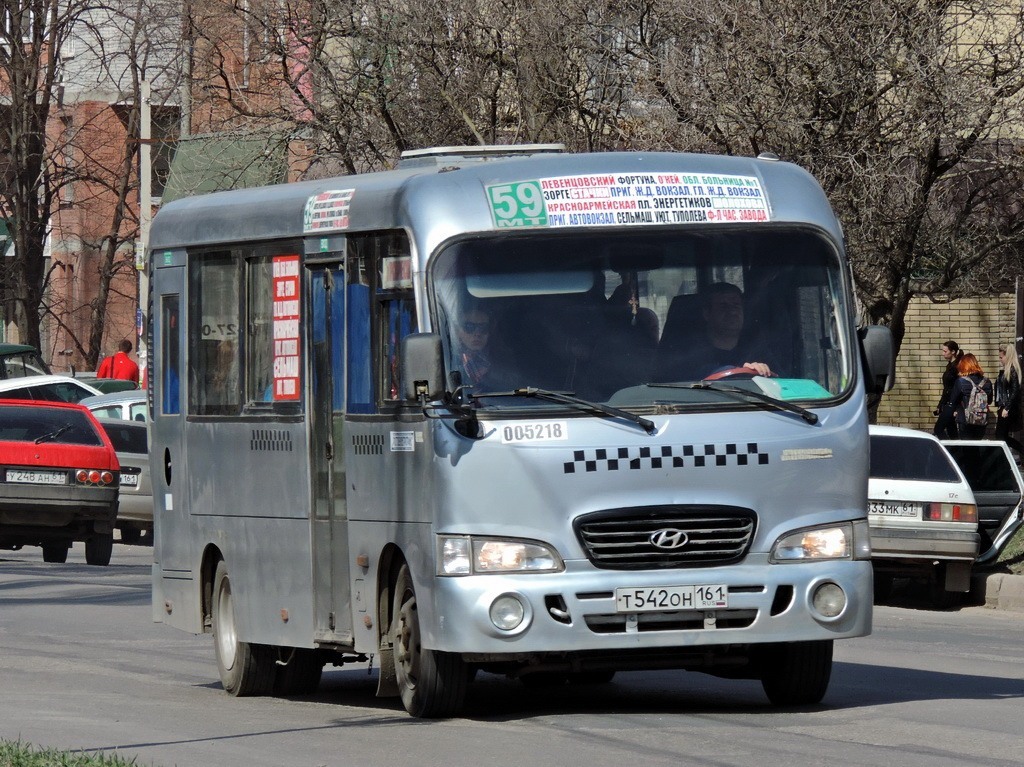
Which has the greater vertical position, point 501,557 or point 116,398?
point 116,398

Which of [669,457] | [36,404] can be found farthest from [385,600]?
[36,404]

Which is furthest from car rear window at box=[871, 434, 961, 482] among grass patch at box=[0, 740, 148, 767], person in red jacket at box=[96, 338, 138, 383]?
person in red jacket at box=[96, 338, 138, 383]

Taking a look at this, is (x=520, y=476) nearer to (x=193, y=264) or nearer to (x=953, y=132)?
(x=193, y=264)

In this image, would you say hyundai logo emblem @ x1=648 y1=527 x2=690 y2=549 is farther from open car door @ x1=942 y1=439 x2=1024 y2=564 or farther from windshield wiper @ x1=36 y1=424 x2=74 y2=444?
windshield wiper @ x1=36 y1=424 x2=74 y2=444

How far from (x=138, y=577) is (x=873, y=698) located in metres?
12.3

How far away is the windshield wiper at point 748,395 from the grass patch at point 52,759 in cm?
293

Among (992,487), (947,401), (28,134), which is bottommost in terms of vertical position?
(992,487)

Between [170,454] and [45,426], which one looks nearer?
[170,454]

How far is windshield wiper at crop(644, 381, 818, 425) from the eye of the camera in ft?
32.0

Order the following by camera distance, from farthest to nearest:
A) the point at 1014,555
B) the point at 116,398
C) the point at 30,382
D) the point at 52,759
Result: 1. the point at 30,382
2. the point at 116,398
3. the point at 1014,555
4. the point at 52,759

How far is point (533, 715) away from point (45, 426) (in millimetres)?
14441

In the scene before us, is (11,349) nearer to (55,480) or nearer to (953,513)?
(55,480)

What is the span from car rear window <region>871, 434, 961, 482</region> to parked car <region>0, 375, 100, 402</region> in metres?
16.0

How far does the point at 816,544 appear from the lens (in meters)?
9.74
